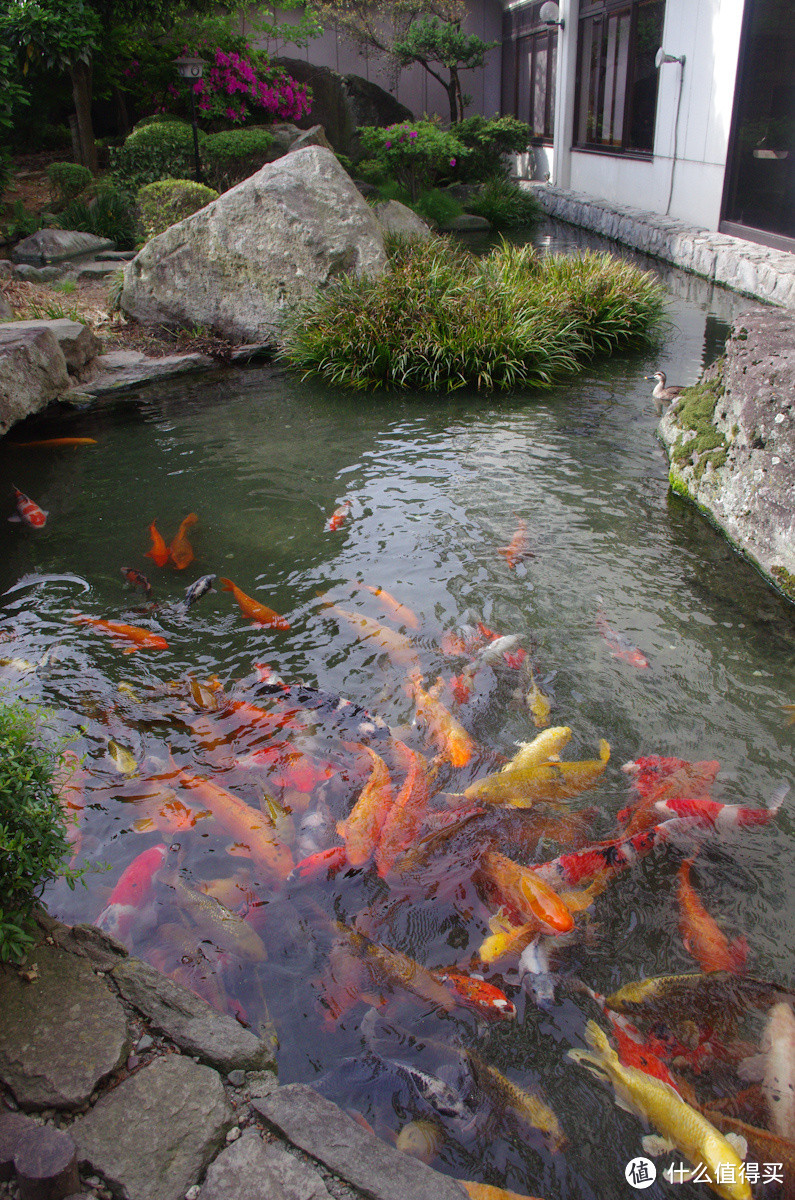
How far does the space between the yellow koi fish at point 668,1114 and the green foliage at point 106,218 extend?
14680 millimetres

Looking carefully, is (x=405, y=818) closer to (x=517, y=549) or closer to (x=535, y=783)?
(x=535, y=783)

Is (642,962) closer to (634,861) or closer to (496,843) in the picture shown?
(634,861)

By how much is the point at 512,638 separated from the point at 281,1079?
8.67 ft

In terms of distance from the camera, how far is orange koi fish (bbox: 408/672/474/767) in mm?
3689

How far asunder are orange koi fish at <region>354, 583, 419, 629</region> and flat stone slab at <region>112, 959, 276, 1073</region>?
2709 millimetres

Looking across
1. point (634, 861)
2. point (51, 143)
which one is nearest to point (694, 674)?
point (634, 861)

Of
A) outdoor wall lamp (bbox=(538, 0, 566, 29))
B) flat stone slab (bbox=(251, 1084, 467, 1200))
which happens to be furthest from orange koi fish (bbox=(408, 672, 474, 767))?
outdoor wall lamp (bbox=(538, 0, 566, 29))

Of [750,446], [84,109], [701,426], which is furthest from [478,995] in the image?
[84,109]

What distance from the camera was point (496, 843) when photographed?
3.21 meters

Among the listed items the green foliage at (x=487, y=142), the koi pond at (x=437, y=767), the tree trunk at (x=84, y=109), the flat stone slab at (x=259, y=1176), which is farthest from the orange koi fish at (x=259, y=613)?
the green foliage at (x=487, y=142)

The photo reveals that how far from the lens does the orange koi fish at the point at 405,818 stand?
3.15 m

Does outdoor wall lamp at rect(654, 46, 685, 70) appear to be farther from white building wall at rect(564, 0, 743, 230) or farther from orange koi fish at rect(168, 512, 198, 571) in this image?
orange koi fish at rect(168, 512, 198, 571)

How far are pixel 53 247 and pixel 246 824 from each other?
41.5 ft

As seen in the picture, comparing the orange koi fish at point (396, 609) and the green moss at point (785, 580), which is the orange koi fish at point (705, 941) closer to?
the orange koi fish at point (396, 609)
